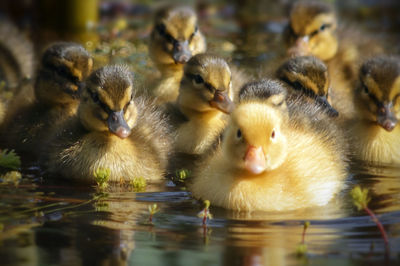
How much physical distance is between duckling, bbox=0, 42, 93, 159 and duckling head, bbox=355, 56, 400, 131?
2230 mm

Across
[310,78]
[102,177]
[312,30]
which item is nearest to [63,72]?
[102,177]

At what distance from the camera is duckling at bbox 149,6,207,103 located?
291 inches

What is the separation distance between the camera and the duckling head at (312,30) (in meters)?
8.38

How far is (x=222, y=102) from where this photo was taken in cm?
620

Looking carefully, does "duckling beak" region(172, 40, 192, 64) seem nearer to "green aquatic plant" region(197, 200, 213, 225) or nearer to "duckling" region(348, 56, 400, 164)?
"duckling" region(348, 56, 400, 164)

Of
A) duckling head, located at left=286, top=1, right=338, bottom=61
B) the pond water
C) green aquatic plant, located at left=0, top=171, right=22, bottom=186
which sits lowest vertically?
the pond water

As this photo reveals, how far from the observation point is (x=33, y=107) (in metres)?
6.81

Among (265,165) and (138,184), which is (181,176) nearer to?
(138,184)

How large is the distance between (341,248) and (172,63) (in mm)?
3828

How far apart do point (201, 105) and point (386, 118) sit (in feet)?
4.74

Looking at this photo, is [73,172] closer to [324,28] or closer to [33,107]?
[33,107]

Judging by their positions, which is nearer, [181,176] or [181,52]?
[181,176]

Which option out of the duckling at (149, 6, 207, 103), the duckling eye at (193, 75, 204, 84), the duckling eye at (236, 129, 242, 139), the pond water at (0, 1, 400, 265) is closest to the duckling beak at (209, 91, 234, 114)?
the duckling eye at (193, 75, 204, 84)

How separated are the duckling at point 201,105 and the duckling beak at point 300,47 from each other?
173 centimetres
